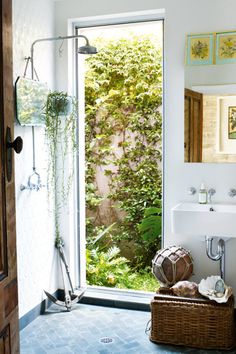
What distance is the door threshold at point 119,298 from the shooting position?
3330mm

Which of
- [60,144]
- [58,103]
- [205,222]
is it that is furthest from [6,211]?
[60,144]

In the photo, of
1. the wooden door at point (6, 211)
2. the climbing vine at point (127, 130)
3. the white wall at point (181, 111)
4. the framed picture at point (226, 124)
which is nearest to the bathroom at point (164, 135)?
the white wall at point (181, 111)

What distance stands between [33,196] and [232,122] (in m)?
1.49

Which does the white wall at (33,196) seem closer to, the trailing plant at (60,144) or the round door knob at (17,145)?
the trailing plant at (60,144)

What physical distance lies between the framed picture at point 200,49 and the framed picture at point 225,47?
4cm

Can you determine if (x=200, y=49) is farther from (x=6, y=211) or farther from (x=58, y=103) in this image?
(x=6, y=211)

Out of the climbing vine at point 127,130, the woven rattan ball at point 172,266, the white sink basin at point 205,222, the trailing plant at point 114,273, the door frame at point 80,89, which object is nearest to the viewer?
the white sink basin at point 205,222

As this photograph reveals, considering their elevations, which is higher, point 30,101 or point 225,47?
point 225,47

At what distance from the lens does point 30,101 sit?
2.96 metres

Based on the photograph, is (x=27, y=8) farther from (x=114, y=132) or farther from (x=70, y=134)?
(x=114, y=132)

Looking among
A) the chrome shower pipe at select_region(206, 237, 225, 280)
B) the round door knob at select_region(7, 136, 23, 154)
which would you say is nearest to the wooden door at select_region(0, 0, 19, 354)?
the round door knob at select_region(7, 136, 23, 154)

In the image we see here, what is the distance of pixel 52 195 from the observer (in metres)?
3.41

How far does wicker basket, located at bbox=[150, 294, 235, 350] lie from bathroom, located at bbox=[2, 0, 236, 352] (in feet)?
1.48

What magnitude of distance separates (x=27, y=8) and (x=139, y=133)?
178 cm
